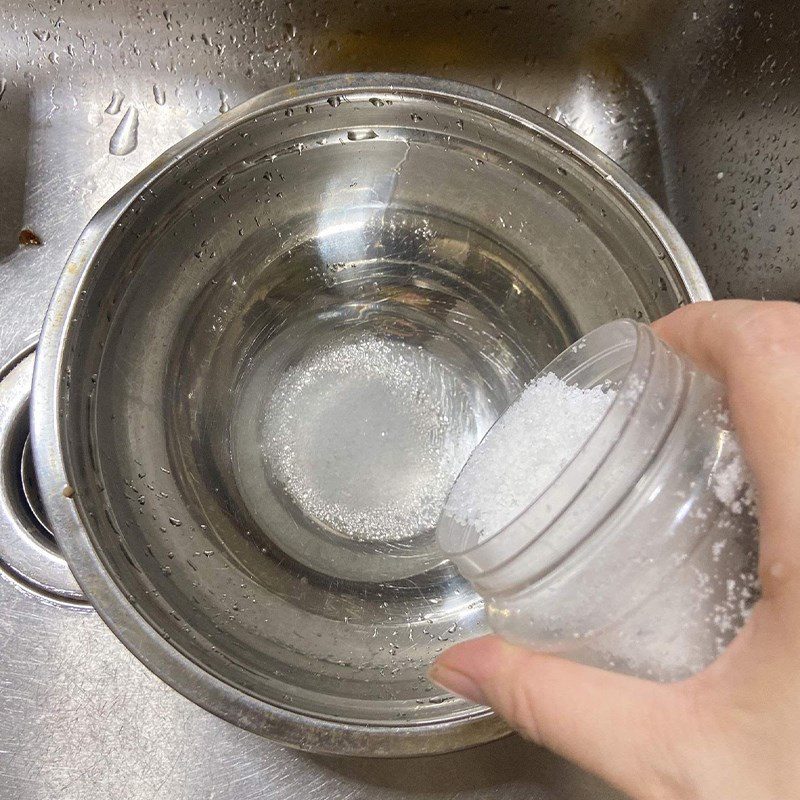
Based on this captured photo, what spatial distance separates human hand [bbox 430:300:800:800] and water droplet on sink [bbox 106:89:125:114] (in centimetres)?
75

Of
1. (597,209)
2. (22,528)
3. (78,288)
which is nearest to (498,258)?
(597,209)

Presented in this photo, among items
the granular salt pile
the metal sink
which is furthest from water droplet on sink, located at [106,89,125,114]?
the granular salt pile

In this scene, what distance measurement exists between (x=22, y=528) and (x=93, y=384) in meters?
0.24

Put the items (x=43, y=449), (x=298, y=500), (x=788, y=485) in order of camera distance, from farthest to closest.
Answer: (x=298, y=500) → (x=43, y=449) → (x=788, y=485)

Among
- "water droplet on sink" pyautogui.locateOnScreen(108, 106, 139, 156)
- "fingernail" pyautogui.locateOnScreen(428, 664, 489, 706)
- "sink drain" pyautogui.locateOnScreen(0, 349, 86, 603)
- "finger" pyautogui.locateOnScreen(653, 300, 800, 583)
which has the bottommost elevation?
"sink drain" pyautogui.locateOnScreen(0, 349, 86, 603)

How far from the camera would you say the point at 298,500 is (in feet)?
2.30

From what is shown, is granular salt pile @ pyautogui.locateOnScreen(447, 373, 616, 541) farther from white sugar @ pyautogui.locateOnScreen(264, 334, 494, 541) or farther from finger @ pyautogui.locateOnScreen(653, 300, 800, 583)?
white sugar @ pyautogui.locateOnScreen(264, 334, 494, 541)

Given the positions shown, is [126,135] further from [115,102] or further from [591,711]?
Answer: [591,711]

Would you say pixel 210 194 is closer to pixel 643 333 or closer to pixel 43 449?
pixel 43 449

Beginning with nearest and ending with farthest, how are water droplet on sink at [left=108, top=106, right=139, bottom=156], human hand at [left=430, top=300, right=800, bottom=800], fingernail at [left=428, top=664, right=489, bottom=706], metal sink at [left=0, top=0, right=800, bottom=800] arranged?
1. human hand at [left=430, top=300, right=800, bottom=800]
2. fingernail at [left=428, top=664, right=489, bottom=706]
3. metal sink at [left=0, top=0, right=800, bottom=800]
4. water droplet on sink at [left=108, top=106, right=139, bottom=156]

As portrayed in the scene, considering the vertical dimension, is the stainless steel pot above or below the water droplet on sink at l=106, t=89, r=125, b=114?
below

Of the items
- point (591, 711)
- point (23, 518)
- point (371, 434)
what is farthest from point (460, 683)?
point (23, 518)

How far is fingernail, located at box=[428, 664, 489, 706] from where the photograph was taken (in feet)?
1.30

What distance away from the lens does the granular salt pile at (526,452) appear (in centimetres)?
37
